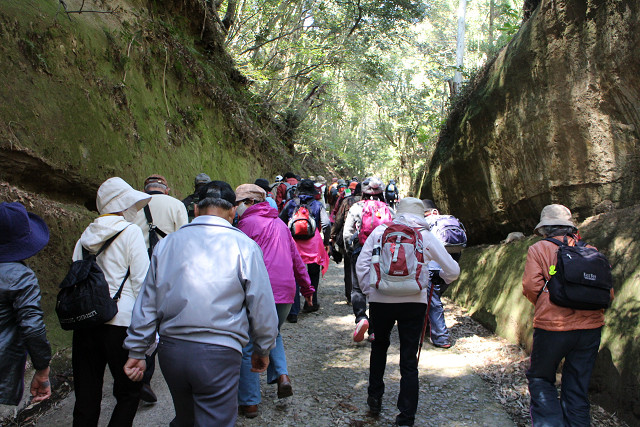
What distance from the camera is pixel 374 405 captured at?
4379 mm

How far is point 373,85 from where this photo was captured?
2250 cm

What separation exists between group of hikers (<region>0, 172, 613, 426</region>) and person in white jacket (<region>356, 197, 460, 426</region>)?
0.01 m

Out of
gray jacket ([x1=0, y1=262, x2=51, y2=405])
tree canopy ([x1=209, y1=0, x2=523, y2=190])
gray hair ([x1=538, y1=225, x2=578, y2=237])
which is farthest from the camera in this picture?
tree canopy ([x1=209, y1=0, x2=523, y2=190])

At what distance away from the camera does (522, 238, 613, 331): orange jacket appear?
3627mm

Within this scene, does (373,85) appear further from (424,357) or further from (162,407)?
(162,407)

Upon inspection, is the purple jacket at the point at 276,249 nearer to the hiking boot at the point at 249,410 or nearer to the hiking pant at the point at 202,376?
the hiking boot at the point at 249,410

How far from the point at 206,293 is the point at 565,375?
2982mm

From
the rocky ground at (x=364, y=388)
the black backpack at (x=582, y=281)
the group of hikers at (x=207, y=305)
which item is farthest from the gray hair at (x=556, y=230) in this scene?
the rocky ground at (x=364, y=388)

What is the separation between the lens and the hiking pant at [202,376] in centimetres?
252

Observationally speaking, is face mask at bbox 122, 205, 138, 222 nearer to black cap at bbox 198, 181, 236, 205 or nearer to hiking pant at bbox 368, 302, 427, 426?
black cap at bbox 198, 181, 236, 205

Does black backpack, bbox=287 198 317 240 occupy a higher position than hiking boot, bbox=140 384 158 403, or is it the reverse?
black backpack, bbox=287 198 317 240

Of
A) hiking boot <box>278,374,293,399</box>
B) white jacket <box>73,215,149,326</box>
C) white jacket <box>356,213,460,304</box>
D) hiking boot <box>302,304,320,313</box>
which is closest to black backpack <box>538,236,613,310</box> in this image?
white jacket <box>356,213,460,304</box>

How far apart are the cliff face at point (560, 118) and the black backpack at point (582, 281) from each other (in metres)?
2.65

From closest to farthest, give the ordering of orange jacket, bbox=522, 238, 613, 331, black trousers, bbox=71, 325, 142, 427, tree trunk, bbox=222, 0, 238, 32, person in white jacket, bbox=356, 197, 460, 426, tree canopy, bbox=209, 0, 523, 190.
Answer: black trousers, bbox=71, 325, 142, 427 → orange jacket, bbox=522, 238, 613, 331 → person in white jacket, bbox=356, 197, 460, 426 → tree trunk, bbox=222, 0, 238, 32 → tree canopy, bbox=209, 0, 523, 190
